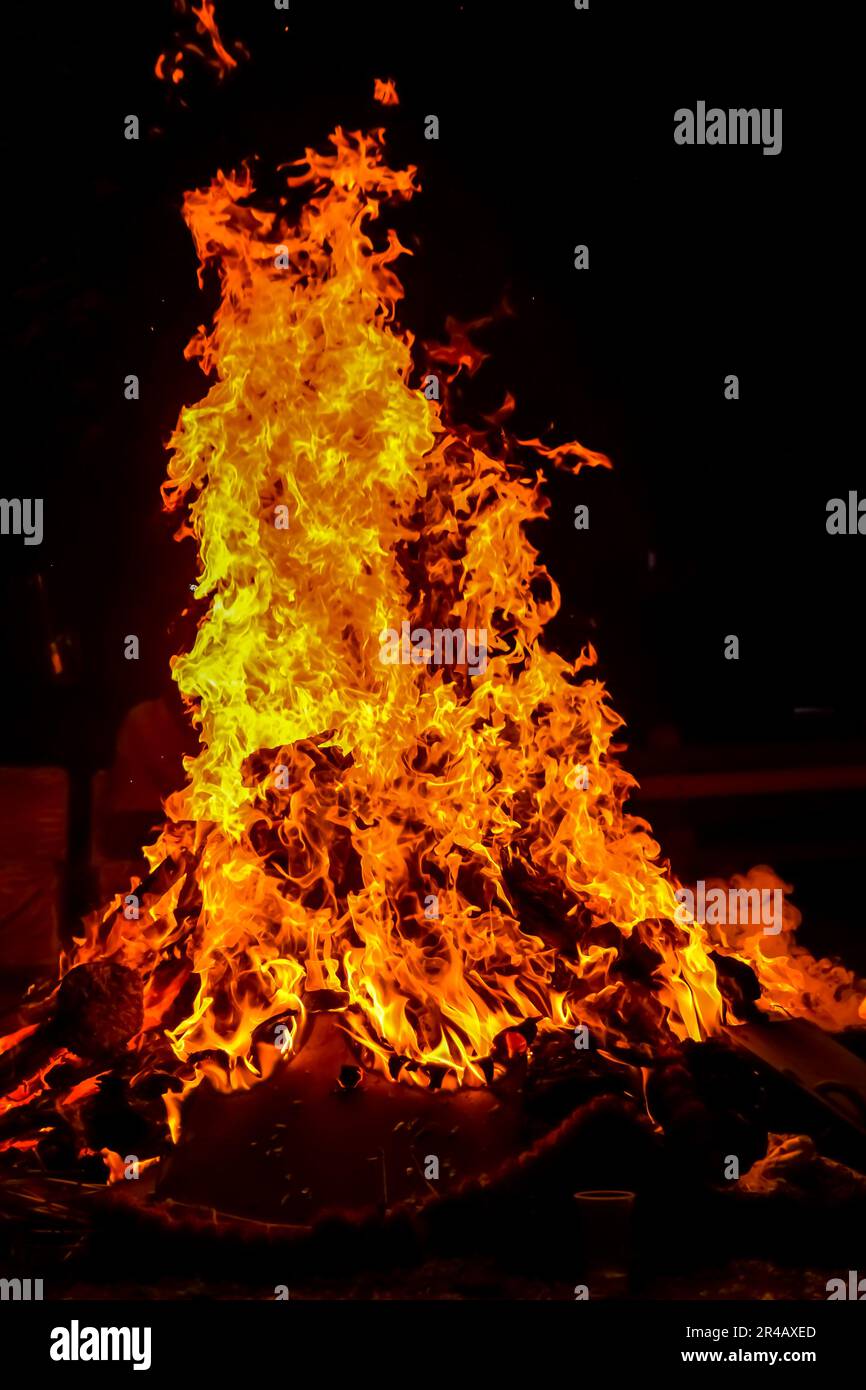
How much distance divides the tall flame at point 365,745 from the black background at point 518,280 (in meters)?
2.94

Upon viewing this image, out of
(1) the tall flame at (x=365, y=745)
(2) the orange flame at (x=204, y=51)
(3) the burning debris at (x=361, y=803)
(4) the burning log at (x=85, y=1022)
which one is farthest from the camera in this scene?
(2) the orange flame at (x=204, y=51)

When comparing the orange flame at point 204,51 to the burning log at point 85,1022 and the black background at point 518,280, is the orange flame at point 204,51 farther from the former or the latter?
the burning log at point 85,1022

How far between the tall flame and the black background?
2940 mm

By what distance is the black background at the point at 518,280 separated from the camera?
8867 mm

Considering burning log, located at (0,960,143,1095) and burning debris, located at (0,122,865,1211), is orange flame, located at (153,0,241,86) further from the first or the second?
burning log, located at (0,960,143,1095)

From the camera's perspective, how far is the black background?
8867mm

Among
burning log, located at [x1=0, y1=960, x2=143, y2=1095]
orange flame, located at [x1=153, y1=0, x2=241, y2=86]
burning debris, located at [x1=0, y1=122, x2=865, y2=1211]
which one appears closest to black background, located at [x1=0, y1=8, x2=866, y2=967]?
orange flame, located at [x1=153, y1=0, x2=241, y2=86]

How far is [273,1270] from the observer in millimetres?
4559

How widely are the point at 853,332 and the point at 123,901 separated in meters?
9.23

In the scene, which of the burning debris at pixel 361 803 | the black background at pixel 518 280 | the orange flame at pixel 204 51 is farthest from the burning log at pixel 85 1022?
the orange flame at pixel 204 51

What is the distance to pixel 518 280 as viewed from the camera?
35.0ft

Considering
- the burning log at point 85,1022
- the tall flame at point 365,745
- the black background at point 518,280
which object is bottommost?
the burning log at point 85,1022

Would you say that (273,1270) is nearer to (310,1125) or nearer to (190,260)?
(310,1125)
